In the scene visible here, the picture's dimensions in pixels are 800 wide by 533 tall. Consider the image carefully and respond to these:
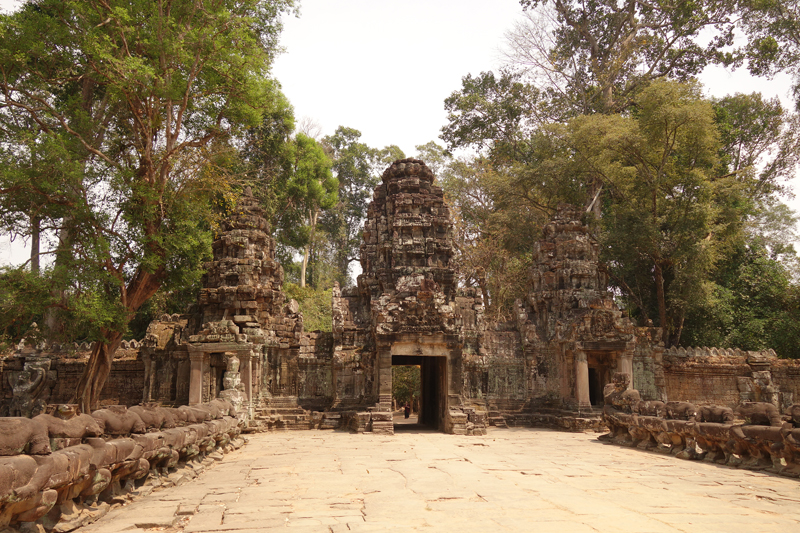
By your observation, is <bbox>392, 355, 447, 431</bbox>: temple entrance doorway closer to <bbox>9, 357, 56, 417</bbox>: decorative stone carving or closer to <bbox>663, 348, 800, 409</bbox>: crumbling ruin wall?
<bbox>663, 348, 800, 409</bbox>: crumbling ruin wall

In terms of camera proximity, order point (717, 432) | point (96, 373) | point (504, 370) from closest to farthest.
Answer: point (717, 432) → point (96, 373) → point (504, 370)

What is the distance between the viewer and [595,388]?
19.2m

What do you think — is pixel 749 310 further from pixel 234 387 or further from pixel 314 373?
pixel 234 387

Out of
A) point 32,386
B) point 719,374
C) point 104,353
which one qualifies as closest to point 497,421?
point 719,374

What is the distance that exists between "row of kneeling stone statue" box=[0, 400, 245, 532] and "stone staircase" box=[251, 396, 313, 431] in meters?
8.04

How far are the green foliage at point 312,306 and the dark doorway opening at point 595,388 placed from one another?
11.9m

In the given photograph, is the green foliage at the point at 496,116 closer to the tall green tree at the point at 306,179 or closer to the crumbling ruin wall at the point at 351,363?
the tall green tree at the point at 306,179

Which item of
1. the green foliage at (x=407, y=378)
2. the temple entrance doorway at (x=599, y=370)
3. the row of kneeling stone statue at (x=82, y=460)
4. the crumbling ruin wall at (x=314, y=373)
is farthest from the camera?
the green foliage at (x=407, y=378)

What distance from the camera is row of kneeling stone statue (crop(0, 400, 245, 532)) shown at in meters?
4.04

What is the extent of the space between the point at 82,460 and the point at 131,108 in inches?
415

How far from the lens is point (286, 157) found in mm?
27297

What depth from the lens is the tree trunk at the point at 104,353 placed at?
41.1 feet

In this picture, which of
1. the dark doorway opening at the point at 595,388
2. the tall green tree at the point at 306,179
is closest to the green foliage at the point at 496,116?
the tall green tree at the point at 306,179

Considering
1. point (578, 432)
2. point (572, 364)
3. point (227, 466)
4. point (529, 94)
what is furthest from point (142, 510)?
point (529, 94)
